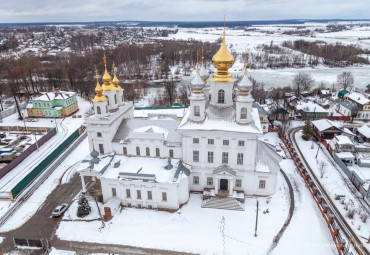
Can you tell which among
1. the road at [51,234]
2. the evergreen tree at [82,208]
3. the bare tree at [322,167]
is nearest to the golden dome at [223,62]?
the bare tree at [322,167]

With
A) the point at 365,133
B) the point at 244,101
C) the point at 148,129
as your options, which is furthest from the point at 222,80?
the point at 365,133

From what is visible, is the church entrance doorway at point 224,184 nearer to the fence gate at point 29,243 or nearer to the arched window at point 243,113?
the arched window at point 243,113

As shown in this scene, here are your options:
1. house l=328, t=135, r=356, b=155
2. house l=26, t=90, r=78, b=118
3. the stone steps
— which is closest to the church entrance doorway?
the stone steps

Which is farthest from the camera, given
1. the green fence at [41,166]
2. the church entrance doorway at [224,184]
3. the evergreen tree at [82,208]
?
the green fence at [41,166]

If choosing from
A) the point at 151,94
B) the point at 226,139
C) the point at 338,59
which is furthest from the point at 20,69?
the point at 338,59

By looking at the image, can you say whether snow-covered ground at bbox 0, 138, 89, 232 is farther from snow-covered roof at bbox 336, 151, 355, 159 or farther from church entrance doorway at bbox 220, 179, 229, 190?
snow-covered roof at bbox 336, 151, 355, 159

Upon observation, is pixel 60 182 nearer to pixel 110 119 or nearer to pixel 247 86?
pixel 110 119
